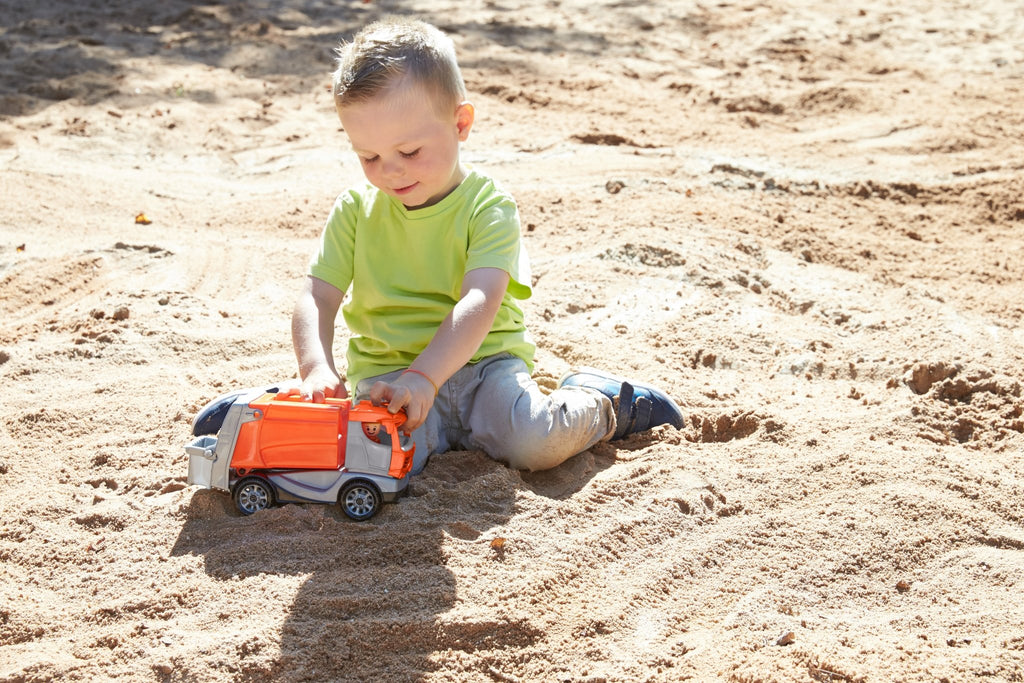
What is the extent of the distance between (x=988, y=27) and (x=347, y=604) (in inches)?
310

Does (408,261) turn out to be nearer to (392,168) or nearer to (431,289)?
(431,289)

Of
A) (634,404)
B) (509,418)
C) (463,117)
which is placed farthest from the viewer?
(634,404)

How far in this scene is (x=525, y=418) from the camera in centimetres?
291

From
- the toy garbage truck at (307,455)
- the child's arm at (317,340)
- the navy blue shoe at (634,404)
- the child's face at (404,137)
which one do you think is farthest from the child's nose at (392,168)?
the navy blue shoe at (634,404)

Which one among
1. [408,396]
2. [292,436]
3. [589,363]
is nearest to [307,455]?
[292,436]

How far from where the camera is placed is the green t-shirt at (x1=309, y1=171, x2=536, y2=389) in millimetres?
2951

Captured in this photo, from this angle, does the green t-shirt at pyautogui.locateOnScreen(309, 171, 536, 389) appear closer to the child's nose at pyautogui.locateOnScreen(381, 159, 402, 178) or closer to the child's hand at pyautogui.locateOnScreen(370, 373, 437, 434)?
the child's nose at pyautogui.locateOnScreen(381, 159, 402, 178)

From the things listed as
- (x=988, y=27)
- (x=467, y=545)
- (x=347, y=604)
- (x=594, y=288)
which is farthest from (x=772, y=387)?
(x=988, y=27)

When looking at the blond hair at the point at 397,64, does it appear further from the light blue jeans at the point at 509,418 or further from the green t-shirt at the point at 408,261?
the light blue jeans at the point at 509,418

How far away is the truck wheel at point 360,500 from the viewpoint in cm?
266

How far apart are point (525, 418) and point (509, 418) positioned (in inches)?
1.9

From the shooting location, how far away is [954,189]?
5363 millimetres

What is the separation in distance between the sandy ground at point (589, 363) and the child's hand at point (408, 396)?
266 mm

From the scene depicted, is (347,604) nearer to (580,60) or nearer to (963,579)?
(963,579)
